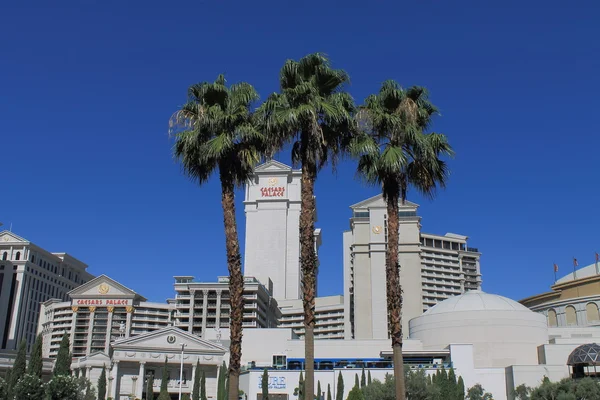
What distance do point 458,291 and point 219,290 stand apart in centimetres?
8612

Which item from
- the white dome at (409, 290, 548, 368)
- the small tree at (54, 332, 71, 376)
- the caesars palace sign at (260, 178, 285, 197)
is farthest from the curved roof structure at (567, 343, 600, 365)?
the caesars palace sign at (260, 178, 285, 197)

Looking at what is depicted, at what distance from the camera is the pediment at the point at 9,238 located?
558 feet

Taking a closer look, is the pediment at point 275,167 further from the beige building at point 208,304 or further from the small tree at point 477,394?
the small tree at point 477,394

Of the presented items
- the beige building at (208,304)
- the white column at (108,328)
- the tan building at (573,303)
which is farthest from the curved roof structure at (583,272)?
the white column at (108,328)

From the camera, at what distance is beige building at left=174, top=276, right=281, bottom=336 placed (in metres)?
145

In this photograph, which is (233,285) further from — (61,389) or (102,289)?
(102,289)

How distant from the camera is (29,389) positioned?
54469mm

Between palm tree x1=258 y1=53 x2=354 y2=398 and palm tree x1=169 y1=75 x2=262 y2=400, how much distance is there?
1190 millimetres

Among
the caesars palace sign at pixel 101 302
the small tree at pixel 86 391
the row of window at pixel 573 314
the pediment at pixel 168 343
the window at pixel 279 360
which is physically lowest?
the small tree at pixel 86 391

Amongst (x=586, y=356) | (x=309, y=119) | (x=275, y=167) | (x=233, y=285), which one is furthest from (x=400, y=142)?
(x=275, y=167)

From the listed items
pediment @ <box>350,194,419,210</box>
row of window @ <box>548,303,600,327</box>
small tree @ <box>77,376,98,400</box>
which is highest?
pediment @ <box>350,194,419,210</box>

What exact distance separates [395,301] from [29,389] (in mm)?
41322

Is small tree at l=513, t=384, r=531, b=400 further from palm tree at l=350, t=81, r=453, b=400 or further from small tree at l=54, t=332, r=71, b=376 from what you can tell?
palm tree at l=350, t=81, r=453, b=400

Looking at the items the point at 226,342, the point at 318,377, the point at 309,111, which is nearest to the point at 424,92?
the point at 309,111
